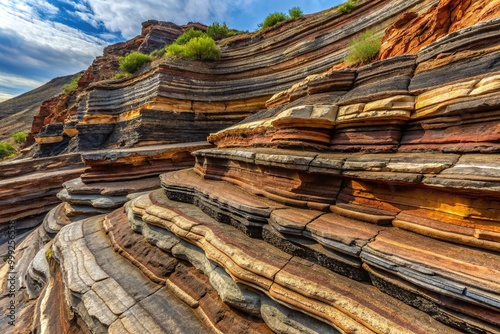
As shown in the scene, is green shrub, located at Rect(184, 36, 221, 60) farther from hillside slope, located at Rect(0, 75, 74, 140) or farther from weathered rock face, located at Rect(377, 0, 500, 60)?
hillside slope, located at Rect(0, 75, 74, 140)

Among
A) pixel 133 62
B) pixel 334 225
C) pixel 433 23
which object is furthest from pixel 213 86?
pixel 334 225

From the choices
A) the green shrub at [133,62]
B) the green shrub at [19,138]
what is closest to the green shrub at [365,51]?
the green shrub at [133,62]

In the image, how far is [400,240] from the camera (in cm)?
264

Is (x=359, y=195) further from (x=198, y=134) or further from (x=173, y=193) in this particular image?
(x=198, y=134)

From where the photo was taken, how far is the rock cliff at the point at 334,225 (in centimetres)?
232

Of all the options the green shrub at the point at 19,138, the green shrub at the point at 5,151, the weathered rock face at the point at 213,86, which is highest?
the weathered rock face at the point at 213,86

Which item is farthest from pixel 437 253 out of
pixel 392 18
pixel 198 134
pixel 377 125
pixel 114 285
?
pixel 198 134

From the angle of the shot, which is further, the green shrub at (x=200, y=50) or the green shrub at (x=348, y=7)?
the green shrub at (x=200, y=50)

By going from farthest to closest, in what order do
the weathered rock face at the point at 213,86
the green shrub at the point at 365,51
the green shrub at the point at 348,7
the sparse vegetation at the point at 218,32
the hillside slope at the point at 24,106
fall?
1. the hillside slope at the point at 24,106
2. the sparse vegetation at the point at 218,32
3. the weathered rock face at the point at 213,86
4. the green shrub at the point at 348,7
5. the green shrub at the point at 365,51

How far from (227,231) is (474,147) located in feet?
12.3

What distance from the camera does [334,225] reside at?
124 inches

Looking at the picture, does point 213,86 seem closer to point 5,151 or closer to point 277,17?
point 277,17

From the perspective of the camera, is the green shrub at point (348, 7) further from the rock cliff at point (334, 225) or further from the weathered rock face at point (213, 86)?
the rock cliff at point (334, 225)

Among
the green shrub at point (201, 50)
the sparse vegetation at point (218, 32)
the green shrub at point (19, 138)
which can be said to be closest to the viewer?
the green shrub at point (201, 50)
